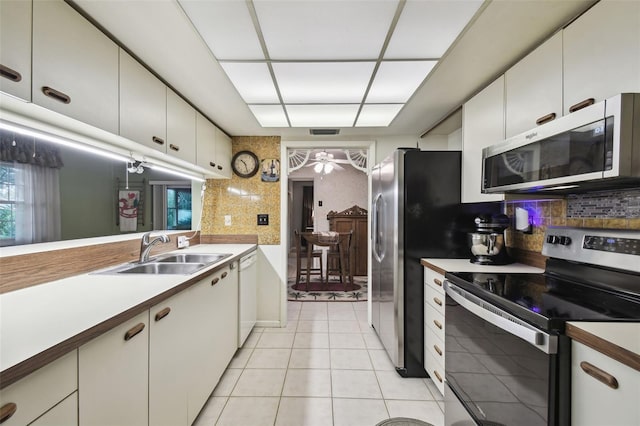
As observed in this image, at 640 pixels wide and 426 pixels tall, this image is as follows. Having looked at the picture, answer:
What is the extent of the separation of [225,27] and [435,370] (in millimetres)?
2433

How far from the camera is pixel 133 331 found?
3.34ft

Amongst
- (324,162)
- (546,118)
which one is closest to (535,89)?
(546,118)

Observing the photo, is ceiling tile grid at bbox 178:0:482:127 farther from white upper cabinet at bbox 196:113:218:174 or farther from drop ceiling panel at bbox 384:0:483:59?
white upper cabinet at bbox 196:113:218:174

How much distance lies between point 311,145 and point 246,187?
91 centimetres

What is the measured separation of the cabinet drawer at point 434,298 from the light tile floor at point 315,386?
64 centimetres

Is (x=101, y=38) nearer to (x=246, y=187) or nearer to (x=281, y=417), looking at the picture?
(x=246, y=187)

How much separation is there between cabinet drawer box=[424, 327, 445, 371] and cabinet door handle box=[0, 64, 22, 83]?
7.88ft

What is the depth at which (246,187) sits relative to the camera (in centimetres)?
315

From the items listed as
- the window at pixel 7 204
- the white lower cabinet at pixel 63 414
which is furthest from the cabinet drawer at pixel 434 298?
the window at pixel 7 204

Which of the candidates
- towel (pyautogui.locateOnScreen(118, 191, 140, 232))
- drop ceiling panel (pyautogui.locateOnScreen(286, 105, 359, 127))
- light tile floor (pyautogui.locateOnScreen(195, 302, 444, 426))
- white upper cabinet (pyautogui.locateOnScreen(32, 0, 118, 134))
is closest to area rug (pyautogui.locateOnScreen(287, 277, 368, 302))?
light tile floor (pyautogui.locateOnScreen(195, 302, 444, 426))

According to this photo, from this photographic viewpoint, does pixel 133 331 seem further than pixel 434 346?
No

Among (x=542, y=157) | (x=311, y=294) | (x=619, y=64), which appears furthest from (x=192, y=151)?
(x=311, y=294)

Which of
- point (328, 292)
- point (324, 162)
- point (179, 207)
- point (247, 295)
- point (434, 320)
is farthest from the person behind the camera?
point (324, 162)

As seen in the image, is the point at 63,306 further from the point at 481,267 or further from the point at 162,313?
the point at 481,267
